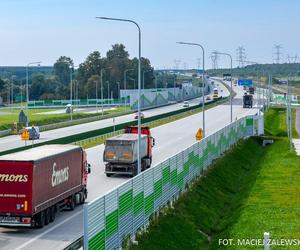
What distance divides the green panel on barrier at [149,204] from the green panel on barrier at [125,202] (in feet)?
8.35

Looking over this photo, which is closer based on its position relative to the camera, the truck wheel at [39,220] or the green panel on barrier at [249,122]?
the truck wheel at [39,220]

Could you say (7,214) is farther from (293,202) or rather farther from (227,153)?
(227,153)

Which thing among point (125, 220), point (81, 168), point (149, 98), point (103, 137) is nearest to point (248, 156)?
point (103, 137)

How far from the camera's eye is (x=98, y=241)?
712 inches

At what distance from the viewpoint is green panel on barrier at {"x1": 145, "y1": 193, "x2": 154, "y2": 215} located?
24531 mm

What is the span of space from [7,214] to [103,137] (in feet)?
150

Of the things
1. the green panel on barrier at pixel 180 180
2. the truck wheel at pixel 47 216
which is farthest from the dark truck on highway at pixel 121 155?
the truck wheel at pixel 47 216

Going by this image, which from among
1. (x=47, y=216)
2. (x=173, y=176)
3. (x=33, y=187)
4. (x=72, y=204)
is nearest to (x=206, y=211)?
(x=173, y=176)

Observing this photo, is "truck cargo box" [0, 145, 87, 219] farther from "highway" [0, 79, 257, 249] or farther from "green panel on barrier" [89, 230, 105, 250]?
"green panel on barrier" [89, 230, 105, 250]

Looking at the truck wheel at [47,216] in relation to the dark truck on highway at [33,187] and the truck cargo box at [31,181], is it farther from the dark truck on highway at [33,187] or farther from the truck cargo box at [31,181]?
the truck cargo box at [31,181]

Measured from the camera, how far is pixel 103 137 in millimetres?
70188

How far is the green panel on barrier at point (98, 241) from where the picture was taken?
17.5 metres

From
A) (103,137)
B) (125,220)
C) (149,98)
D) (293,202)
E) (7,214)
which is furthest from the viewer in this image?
(149,98)

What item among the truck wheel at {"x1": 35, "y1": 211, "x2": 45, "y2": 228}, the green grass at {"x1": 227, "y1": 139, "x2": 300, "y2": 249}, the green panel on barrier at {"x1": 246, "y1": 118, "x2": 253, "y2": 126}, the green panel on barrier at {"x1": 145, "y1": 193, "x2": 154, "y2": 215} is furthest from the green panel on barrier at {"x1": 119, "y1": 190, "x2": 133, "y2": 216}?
the green panel on barrier at {"x1": 246, "y1": 118, "x2": 253, "y2": 126}
